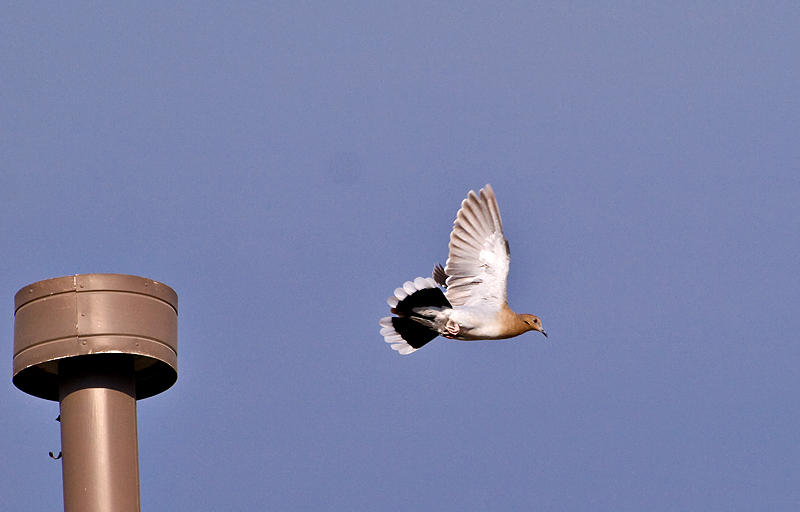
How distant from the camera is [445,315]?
14.9m

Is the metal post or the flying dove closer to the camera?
the metal post

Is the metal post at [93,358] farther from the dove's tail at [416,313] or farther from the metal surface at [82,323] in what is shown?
the dove's tail at [416,313]

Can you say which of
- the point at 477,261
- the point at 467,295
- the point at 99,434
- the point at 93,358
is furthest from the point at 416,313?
the point at 99,434

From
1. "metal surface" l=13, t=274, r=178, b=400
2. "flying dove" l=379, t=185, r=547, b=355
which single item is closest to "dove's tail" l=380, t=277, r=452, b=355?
"flying dove" l=379, t=185, r=547, b=355

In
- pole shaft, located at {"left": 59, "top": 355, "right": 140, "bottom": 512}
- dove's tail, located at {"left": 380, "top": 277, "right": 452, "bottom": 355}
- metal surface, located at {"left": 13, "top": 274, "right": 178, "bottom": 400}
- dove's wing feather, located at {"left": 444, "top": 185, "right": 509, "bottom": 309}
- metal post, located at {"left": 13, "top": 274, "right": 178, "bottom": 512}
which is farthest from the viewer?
dove's wing feather, located at {"left": 444, "top": 185, "right": 509, "bottom": 309}

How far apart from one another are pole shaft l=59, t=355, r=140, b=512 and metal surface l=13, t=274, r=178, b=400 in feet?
0.59

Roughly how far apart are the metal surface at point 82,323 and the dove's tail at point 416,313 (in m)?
5.04

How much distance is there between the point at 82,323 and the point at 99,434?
2.99 feet

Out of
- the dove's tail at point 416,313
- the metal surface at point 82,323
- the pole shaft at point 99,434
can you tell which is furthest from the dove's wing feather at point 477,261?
the pole shaft at point 99,434

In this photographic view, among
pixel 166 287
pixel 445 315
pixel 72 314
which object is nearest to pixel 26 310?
pixel 72 314

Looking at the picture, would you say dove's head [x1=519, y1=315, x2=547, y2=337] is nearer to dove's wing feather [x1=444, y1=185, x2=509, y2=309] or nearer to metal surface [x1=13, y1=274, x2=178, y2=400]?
dove's wing feather [x1=444, y1=185, x2=509, y2=309]

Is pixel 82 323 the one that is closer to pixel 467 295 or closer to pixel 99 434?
pixel 99 434

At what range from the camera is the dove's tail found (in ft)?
48.9

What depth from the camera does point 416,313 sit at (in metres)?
15.1
